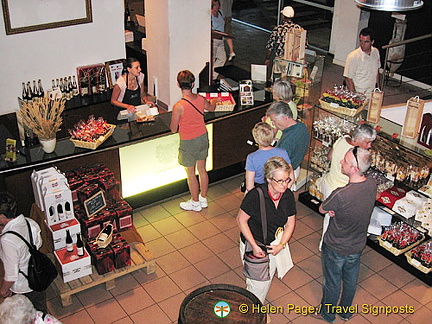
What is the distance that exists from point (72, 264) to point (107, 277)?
0.39 meters

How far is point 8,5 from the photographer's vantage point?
22.5ft

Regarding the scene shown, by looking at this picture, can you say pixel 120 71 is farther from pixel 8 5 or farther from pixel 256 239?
pixel 256 239

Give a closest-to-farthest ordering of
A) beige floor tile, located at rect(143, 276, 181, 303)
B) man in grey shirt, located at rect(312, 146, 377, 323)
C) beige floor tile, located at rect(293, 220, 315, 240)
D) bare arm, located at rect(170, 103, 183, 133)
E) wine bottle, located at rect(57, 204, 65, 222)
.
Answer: man in grey shirt, located at rect(312, 146, 377, 323) < wine bottle, located at rect(57, 204, 65, 222) < beige floor tile, located at rect(143, 276, 181, 303) < bare arm, located at rect(170, 103, 183, 133) < beige floor tile, located at rect(293, 220, 315, 240)

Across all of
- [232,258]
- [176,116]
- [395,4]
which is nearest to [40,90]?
[176,116]

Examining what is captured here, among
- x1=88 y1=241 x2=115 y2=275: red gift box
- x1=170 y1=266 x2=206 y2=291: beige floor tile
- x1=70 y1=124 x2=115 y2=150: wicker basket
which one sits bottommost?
x1=170 y1=266 x2=206 y2=291: beige floor tile

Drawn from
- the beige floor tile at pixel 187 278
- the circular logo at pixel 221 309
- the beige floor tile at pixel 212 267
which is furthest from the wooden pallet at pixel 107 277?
the circular logo at pixel 221 309

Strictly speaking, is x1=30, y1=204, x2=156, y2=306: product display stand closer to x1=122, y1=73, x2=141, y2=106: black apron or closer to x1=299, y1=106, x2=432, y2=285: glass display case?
x1=122, y1=73, x2=141, y2=106: black apron

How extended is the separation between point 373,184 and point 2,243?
3035mm

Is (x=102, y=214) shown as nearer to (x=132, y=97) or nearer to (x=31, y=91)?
(x=132, y=97)

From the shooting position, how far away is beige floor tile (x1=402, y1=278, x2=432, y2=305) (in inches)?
217

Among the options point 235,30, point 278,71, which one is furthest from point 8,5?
point 235,30

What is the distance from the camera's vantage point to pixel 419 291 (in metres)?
5.62

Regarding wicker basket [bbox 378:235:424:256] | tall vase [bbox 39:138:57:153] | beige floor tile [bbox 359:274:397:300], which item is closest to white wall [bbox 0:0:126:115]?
tall vase [bbox 39:138:57:153]

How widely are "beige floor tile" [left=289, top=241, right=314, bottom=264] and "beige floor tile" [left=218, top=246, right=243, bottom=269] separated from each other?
611 millimetres
